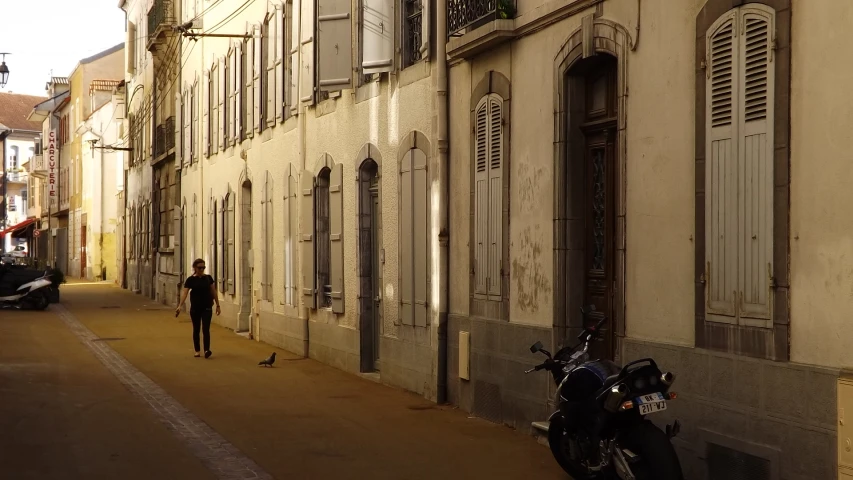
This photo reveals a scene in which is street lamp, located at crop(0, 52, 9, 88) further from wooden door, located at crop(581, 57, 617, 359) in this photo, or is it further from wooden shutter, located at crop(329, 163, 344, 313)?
wooden door, located at crop(581, 57, 617, 359)

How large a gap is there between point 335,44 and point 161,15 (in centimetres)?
1938

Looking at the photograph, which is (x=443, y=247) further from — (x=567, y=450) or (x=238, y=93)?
(x=238, y=93)

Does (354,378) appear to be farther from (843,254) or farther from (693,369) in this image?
(843,254)

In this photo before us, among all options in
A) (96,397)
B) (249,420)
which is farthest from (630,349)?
(96,397)

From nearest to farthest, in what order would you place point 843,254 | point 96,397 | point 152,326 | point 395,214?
point 843,254 → point 96,397 → point 395,214 → point 152,326

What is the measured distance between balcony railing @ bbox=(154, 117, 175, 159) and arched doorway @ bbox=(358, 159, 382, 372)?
19.9m

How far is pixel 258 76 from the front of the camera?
23.5 meters

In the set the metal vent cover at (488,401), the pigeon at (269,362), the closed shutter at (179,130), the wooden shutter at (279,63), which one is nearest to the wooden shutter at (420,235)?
the metal vent cover at (488,401)

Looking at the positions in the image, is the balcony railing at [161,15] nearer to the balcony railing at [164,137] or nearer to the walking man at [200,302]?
the balcony railing at [164,137]

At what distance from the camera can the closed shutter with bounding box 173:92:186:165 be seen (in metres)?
33.6

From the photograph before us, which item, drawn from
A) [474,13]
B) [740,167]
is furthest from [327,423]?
[740,167]

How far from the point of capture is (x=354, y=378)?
55.5 feet

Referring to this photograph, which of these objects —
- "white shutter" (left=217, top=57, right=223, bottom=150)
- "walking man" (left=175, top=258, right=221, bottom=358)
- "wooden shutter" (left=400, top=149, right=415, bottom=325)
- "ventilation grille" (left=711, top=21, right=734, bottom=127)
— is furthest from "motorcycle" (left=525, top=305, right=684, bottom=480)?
"white shutter" (left=217, top=57, right=223, bottom=150)

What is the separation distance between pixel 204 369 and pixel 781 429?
467 inches
